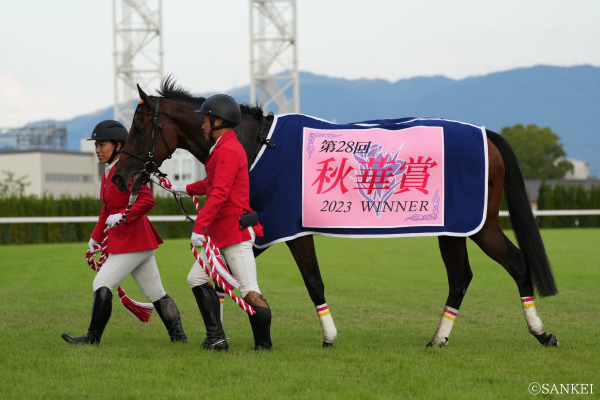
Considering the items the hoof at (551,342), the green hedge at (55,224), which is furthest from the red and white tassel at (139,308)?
the green hedge at (55,224)

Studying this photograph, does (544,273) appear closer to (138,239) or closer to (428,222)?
(428,222)

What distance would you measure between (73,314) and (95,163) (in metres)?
39.5

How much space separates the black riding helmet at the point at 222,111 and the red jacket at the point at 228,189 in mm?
82

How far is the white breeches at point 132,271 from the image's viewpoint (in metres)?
5.24

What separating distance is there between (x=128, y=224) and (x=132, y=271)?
411 millimetres

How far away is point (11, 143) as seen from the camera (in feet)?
253

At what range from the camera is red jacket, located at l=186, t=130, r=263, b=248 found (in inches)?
182

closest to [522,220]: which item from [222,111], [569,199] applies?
[222,111]

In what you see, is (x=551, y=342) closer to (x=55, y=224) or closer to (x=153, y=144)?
(x=153, y=144)

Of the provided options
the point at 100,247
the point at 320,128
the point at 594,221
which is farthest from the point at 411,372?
the point at 594,221

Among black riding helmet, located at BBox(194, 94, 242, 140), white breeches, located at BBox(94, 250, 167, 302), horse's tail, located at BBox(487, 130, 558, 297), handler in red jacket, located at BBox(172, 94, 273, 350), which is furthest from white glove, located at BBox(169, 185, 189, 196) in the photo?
horse's tail, located at BBox(487, 130, 558, 297)

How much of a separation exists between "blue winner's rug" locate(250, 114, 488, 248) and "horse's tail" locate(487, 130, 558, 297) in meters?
0.29

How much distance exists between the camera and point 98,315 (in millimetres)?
5188

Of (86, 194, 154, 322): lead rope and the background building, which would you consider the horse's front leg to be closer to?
(86, 194, 154, 322): lead rope
